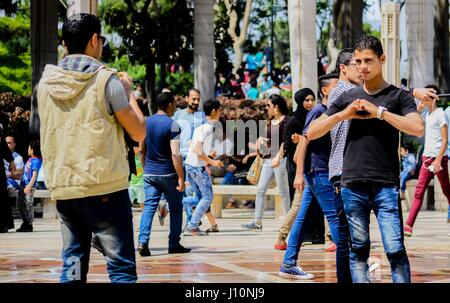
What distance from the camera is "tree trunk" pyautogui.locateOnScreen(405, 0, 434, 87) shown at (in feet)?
91.6

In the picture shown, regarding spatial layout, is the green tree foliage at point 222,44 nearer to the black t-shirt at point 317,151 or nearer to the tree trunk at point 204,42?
the tree trunk at point 204,42

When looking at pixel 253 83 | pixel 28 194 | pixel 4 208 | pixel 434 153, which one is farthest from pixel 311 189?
pixel 253 83

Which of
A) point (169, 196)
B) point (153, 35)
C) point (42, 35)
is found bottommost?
point (169, 196)

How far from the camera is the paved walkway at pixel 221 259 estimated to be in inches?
397

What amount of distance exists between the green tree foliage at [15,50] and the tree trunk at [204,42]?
29.2m

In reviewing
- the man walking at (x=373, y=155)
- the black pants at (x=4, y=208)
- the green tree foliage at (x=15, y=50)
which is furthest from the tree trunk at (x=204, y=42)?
the green tree foliage at (x=15, y=50)

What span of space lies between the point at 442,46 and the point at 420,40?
2.90m

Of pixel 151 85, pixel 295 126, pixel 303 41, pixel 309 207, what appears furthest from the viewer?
pixel 151 85

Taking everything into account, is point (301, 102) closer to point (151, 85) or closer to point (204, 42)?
point (204, 42)

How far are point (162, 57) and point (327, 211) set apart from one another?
89.1ft

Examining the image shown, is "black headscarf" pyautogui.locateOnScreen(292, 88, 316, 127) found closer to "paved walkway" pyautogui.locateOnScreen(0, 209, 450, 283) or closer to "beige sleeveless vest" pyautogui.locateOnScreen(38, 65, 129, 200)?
"paved walkway" pyautogui.locateOnScreen(0, 209, 450, 283)

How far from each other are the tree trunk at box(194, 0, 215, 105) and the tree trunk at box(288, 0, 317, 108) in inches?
235

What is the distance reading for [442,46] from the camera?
3111cm

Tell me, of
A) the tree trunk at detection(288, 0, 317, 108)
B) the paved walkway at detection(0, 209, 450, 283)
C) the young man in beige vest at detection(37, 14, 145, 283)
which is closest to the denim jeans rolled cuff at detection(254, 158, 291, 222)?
the paved walkway at detection(0, 209, 450, 283)
